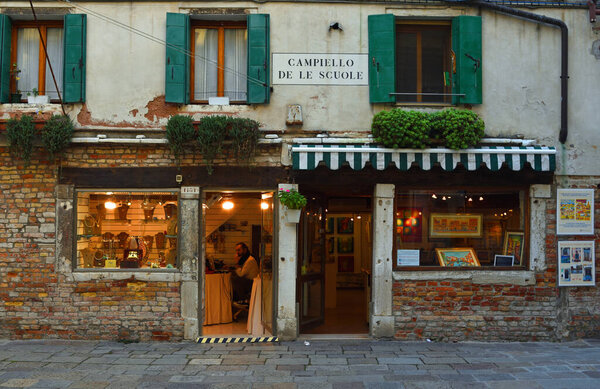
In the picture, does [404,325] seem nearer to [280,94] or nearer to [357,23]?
[280,94]

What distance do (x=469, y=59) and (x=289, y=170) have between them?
3.48 metres

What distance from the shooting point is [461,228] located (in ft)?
29.0

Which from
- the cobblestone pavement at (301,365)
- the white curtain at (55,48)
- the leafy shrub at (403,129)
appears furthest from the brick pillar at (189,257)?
the leafy shrub at (403,129)

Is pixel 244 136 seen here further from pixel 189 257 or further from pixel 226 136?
pixel 189 257

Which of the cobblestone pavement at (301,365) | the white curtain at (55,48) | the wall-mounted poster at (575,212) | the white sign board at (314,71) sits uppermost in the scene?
the white curtain at (55,48)

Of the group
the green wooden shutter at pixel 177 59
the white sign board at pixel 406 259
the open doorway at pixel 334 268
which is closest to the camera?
the green wooden shutter at pixel 177 59

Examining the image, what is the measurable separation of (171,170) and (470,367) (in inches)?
214

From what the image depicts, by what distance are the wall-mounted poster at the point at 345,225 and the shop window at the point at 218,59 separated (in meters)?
5.14

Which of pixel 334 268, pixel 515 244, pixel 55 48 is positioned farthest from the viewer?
pixel 334 268

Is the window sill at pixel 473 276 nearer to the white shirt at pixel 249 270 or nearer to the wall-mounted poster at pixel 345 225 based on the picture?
the white shirt at pixel 249 270

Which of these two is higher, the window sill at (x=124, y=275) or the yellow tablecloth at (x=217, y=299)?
the window sill at (x=124, y=275)

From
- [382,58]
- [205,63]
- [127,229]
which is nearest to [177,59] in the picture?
[205,63]

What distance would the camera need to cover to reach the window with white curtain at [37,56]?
871cm

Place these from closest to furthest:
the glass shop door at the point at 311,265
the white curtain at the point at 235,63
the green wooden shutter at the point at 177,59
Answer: the green wooden shutter at the point at 177,59 < the white curtain at the point at 235,63 < the glass shop door at the point at 311,265
